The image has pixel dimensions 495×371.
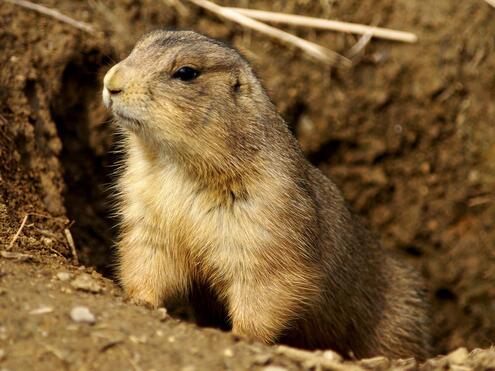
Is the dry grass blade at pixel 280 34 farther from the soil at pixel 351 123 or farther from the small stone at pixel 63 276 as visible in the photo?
the small stone at pixel 63 276

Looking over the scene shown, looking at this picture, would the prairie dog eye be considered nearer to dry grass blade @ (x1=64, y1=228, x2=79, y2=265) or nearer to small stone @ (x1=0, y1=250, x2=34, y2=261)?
small stone @ (x1=0, y1=250, x2=34, y2=261)

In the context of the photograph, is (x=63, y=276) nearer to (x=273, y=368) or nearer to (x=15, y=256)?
(x=15, y=256)

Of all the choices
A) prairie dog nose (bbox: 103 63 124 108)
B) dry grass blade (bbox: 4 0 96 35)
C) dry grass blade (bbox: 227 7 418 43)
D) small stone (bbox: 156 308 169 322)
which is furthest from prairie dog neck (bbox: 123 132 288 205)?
dry grass blade (bbox: 227 7 418 43)

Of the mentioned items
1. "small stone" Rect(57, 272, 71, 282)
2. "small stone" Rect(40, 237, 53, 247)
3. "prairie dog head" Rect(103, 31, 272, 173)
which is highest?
"prairie dog head" Rect(103, 31, 272, 173)

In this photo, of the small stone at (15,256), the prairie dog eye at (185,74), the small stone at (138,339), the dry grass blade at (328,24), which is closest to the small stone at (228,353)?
the small stone at (138,339)

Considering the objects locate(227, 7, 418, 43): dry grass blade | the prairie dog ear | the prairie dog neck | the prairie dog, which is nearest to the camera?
the prairie dog

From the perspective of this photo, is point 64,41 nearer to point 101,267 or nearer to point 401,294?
point 101,267
